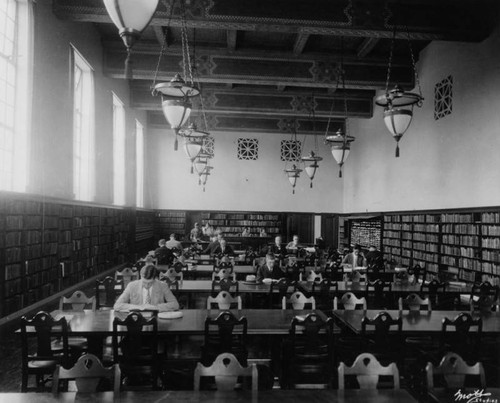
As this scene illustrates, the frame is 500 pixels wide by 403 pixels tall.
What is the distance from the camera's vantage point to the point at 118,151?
14.2 m

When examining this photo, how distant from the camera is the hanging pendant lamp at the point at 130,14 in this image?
8.48ft

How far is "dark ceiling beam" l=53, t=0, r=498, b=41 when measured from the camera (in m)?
8.32

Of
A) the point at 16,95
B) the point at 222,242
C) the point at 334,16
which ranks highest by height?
the point at 334,16

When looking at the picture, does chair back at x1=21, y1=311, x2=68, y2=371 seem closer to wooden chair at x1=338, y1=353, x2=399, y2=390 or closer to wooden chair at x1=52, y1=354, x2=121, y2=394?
wooden chair at x1=52, y1=354, x2=121, y2=394

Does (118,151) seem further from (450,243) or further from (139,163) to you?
(450,243)

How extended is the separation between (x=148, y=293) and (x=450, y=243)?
719cm

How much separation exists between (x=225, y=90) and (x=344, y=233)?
7.54 metres

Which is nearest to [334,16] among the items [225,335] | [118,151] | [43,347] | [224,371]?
[225,335]

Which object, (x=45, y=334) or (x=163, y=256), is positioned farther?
(x=163, y=256)

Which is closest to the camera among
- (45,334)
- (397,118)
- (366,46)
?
(45,334)

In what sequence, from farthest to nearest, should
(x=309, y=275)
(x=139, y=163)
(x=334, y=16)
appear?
(x=139, y=163)
(x=334, y=16)
(x=309, y=275)

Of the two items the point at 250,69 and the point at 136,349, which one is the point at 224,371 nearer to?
the point at 136,349

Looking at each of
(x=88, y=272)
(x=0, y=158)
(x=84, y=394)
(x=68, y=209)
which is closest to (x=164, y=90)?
A: (x=0, y=158)
